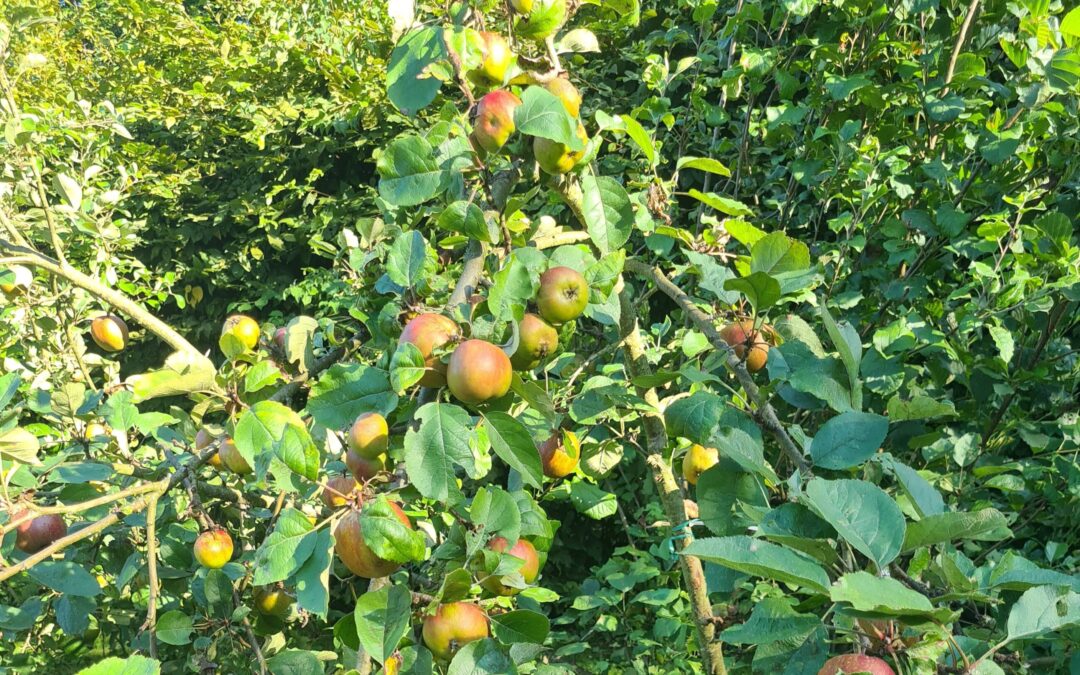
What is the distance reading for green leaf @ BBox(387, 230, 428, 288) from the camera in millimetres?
875

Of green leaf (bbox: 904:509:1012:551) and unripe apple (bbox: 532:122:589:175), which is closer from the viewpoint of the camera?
green leaf (bbox: 904:509:1012:551)

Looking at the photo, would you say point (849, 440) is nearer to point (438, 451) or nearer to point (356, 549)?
point (438, 451)

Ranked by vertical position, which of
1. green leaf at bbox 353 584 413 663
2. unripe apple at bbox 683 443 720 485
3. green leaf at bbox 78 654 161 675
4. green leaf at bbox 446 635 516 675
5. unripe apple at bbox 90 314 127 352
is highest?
green leaf at bbox 78 654 161 675

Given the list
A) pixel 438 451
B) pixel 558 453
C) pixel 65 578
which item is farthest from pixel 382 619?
pixel 65 578

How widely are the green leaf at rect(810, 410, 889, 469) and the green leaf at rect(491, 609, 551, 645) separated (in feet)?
1.16

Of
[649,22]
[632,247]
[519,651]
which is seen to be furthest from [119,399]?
[649,22]

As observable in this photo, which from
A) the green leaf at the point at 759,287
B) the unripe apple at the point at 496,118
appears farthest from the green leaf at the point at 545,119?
the green leaf at the point at 759,287

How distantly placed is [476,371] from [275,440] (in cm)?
26

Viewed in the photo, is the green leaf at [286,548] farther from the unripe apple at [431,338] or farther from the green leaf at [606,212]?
the green leaf at [606,212]

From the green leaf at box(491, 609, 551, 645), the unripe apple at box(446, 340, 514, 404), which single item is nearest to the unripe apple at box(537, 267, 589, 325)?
the unripe apple at box(446, 340, 514, 404)

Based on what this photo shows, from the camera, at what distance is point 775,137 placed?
88.1 inches

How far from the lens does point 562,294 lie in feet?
2.84

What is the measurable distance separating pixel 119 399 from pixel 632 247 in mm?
1730

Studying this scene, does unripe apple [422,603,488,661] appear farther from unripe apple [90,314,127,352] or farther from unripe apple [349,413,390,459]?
unripe apple [90,314,127,352]
